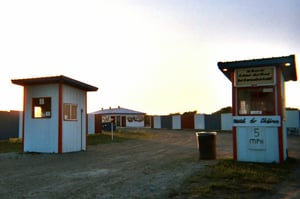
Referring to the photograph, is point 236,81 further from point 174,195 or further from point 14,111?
point 14,111

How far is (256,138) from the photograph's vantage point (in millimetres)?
11734

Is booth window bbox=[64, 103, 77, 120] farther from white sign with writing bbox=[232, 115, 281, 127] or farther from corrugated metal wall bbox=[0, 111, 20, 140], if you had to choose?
corrugated metal wall bbox=[0, 111, 20, 140]

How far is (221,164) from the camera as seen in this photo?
1075 centimetres

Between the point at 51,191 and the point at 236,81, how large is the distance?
7622mm

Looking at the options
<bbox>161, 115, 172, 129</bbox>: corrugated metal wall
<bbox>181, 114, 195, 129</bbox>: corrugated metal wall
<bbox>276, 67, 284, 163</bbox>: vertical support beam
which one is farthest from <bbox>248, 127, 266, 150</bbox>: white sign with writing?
<bbox>161, 115, 172, 129</bbox>: corrugated metal wall

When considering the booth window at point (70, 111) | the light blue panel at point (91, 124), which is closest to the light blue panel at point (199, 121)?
the light blue panel at point (91, 124)

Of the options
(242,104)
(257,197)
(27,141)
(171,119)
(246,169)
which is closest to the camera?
(257,197)

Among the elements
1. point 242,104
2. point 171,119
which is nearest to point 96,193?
point 242,104

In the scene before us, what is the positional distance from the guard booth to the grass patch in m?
0.75

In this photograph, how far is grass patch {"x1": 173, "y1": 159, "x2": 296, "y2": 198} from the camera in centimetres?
709

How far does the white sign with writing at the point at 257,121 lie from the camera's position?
1149cm

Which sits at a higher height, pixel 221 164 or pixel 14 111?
pixel 14 111

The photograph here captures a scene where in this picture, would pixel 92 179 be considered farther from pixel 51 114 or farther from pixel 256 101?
pixel 51 114

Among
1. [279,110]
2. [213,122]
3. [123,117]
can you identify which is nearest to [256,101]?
[279,110]
